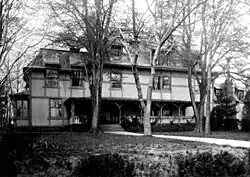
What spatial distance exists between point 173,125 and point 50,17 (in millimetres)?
16228

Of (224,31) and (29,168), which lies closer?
(29,168)

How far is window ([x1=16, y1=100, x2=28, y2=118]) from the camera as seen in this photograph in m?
28.5

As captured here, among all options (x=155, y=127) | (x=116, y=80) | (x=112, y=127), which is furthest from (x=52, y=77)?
(x=155, y=127)

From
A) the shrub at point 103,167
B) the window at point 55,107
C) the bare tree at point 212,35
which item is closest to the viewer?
the shrub at point 103,167

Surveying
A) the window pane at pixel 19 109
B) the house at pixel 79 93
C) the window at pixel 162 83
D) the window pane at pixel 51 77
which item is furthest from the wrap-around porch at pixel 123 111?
the window pane at pixel 19 109

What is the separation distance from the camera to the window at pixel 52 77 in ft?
90.9

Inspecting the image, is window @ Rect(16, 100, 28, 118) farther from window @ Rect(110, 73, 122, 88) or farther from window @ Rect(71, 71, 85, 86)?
window @ Rect(110, 73, 122, 88)

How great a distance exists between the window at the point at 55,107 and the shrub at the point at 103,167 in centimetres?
2210

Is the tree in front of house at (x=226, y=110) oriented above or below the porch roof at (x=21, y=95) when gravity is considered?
below

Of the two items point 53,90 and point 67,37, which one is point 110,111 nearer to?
point 53,90

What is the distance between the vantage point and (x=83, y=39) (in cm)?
2073

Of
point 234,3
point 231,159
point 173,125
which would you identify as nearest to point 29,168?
point 231,159

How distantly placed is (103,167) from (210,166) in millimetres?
2718

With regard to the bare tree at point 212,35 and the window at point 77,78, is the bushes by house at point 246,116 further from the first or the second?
the window at point 77,78
